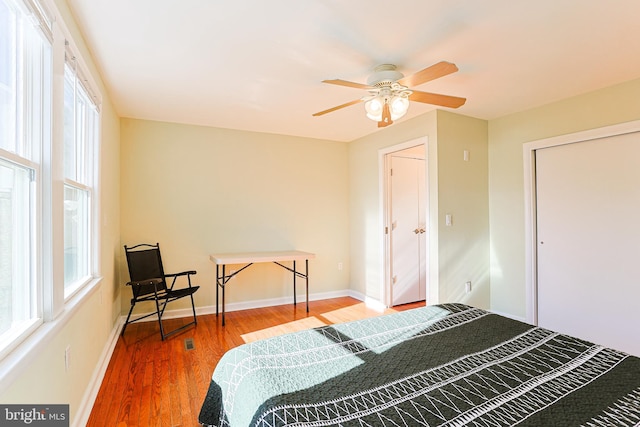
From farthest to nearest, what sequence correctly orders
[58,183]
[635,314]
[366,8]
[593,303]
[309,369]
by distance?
[593,303], [635,314], [366,8], [58,183], [309,369]

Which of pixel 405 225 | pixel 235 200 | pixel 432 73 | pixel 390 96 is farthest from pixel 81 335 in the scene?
pixel 405 225

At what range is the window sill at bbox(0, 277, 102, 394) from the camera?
1.04 m

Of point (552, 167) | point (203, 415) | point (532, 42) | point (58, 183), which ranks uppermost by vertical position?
point (532, 42)

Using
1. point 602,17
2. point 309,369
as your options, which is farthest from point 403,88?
point 309,369

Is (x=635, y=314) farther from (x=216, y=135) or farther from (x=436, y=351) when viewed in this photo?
(x=216, y=135)

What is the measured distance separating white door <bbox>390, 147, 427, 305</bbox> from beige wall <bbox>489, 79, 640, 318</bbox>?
3.17 feet

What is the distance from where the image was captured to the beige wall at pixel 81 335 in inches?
46.8

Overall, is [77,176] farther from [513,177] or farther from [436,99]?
[513,177]

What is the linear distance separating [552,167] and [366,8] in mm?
2689

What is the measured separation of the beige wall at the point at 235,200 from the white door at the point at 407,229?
854 millimetres

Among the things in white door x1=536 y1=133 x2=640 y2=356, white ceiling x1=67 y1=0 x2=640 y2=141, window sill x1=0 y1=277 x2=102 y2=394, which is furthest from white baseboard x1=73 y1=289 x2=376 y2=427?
white ceiling x1=67 y1=0 x2=640 y2=141

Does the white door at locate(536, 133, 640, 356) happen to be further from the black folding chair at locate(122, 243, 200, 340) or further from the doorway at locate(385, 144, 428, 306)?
the black folding chair at locate(122, 243, 200, 340)

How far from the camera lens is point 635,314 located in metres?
2.70

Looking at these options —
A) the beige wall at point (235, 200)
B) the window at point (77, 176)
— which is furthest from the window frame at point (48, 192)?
the beige wall at point (235, 200)
